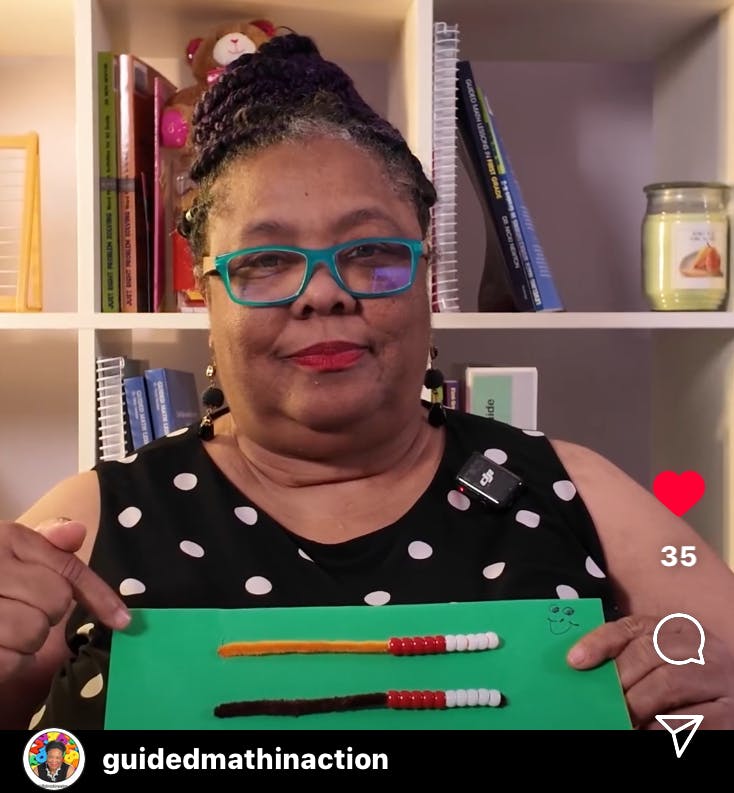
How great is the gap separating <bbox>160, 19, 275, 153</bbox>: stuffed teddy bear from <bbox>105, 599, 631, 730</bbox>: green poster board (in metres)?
0.68

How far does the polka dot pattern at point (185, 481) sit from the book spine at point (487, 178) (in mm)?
526

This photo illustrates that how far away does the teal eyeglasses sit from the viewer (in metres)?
0.76

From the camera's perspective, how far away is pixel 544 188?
1.46m

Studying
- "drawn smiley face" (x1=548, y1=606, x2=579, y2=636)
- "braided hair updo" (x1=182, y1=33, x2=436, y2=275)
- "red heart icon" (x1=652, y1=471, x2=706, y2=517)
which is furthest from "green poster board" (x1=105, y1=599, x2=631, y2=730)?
"red heart icon" (x1=652, y1=471, x2=706, y2=517)

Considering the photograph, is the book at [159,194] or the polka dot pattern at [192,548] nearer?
the polka dot pattern at [192,548]

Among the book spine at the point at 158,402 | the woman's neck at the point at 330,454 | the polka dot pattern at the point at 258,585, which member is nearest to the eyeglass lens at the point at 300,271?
the woman's neck at the point at 330,454

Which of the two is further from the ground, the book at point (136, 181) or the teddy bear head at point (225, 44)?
the teddy bear head at point (225, 44)

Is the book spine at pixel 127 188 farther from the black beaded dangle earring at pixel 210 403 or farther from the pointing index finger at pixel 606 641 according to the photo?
the pointing index finger at pixel 606 641

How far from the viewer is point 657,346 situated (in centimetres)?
148

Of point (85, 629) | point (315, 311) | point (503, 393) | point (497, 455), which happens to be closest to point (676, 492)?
point (503, 393)

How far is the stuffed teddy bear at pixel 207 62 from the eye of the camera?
1.16 metres
